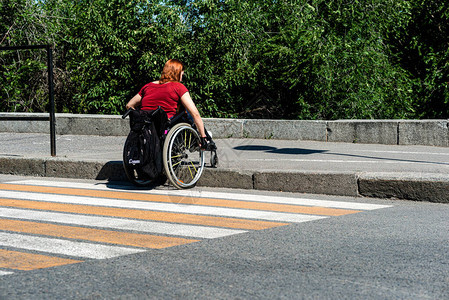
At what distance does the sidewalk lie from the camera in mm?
6512

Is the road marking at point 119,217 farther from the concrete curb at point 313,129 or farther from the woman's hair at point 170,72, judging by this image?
the concrete curb at point 313,129

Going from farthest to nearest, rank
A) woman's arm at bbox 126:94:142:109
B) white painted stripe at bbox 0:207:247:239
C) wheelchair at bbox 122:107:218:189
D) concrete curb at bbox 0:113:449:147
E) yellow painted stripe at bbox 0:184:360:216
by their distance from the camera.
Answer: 1. concrete curb at bbox 0:113:449:147
2. woman's arm at bbox 126:94:142:109
3. wheelchair at bbox 122:107:218:189
4. yellow painted stripe at bbox 0:184:360:216
5. white painted stripe at bbox 0:207:247:239

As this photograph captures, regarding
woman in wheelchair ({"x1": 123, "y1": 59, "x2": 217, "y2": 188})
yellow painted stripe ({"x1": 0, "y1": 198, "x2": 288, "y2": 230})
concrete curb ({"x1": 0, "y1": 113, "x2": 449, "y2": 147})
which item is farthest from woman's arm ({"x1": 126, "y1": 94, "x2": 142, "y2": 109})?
concrete curb ({"x1": 0, "y1": 113, "x2": 449, "y2": 147})

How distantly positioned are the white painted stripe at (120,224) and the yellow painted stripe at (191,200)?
1.06m

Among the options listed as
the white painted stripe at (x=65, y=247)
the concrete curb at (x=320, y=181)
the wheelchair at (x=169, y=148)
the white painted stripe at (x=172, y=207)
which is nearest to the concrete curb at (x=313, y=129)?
the concrete curb at (x=320, y=181)

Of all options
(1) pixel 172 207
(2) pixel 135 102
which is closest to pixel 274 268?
(1) pixel 172 207

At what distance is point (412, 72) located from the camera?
60.7ft

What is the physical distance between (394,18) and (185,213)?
39.4ft

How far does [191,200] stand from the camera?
6355 millimetres

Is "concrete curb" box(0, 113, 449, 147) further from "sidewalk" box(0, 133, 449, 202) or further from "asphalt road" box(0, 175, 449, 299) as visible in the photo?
"asphalt road" box(0, 175, 449, 299)

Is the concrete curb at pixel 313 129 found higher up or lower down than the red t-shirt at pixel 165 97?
lower down

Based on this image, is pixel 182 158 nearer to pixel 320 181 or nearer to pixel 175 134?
pixel 175 134

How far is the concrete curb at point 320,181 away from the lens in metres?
6.30

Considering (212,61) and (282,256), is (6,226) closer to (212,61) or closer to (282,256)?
(282,256)
